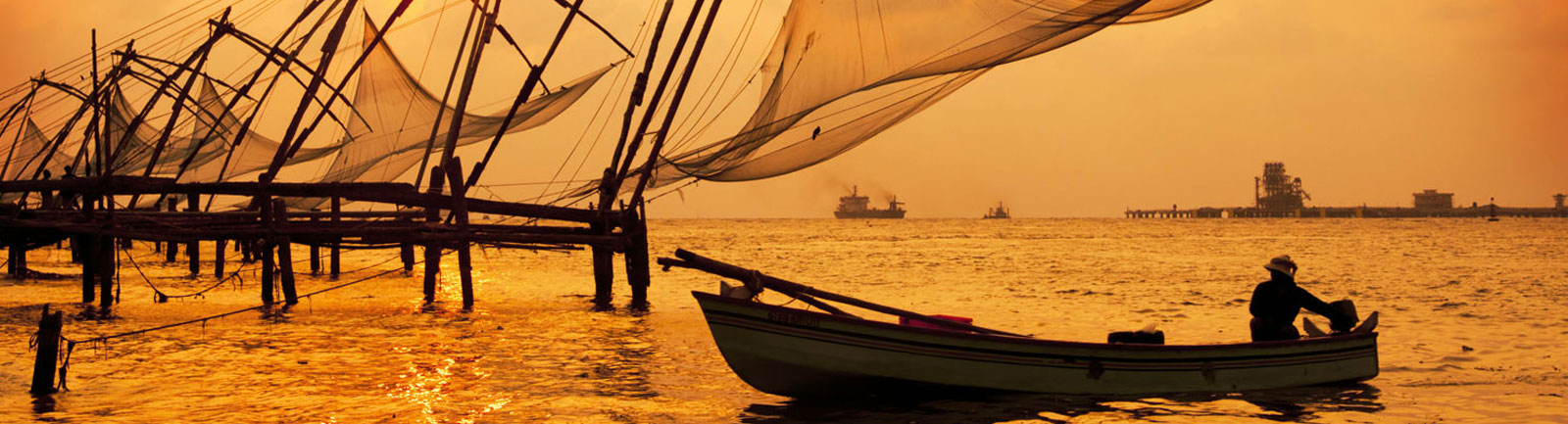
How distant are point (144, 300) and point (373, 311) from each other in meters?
4.93

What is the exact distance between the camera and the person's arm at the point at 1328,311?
35.6ft

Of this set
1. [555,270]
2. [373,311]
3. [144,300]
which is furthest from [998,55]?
[555,270]

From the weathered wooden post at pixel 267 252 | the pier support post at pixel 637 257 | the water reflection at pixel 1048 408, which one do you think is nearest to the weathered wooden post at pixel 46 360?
the water reflection at pixel 1048 408

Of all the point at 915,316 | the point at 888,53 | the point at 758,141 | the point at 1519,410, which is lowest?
the point at 1519,410

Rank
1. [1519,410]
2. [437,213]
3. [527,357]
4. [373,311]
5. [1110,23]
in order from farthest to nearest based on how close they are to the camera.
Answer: [373,311] < [437,213] < [527,357] < [1110,23] < [1519,410]

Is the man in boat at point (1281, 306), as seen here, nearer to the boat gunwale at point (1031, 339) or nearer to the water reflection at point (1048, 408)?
the boat gunwale at point (1031, 339)

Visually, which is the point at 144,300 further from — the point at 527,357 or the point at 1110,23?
the point at 1110,23

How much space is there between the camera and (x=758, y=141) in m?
13.0

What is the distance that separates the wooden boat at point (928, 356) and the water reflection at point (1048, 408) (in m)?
0.13

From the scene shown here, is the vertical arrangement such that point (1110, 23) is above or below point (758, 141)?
above

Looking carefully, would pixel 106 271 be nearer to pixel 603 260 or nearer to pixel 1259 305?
pixel 603 260

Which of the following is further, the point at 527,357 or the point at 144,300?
the point at 144,300

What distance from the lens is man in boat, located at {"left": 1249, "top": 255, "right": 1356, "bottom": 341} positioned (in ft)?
35.6

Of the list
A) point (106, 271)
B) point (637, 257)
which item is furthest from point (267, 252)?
point (637, 257)
